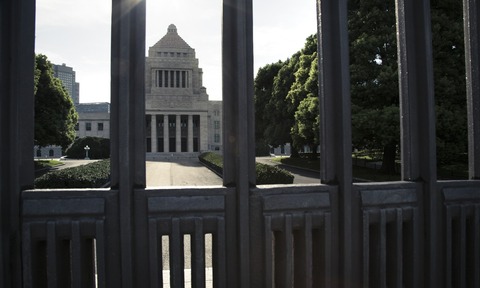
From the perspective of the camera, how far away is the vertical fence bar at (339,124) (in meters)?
3.40

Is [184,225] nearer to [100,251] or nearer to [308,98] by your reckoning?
[100,251]

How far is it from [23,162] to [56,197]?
0.48 m

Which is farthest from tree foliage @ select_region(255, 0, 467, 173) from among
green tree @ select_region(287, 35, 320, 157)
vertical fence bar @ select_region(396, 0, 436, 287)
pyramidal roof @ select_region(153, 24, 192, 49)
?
pyramidal roof @ select_region(153, 24, 192, 49)

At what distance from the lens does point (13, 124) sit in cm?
301

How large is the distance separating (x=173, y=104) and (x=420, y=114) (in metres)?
72.7

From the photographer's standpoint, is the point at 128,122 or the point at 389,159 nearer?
the point at 128,122

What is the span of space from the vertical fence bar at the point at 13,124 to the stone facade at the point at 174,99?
6877 centimetres

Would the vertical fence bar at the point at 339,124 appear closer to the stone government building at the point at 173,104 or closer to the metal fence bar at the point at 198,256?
the metal fence bar at the point at 198,256

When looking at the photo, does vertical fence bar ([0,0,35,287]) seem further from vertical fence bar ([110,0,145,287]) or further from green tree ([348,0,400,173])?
green tree ([348,0,400,173])

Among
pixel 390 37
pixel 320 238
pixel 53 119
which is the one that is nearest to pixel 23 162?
pixel 320 238

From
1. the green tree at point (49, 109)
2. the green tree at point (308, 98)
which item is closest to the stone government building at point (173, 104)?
the green tree at point (49, 109)

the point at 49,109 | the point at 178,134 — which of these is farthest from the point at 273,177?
the point at 178,134

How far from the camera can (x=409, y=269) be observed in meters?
3.72

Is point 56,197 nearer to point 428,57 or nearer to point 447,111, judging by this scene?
point 428,57
